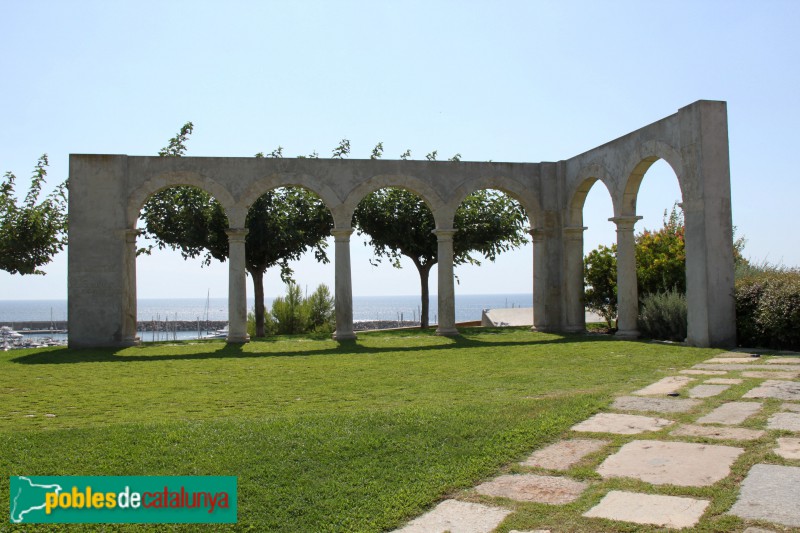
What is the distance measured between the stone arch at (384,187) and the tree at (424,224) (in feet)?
14.8

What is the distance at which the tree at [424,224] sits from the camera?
66.8 ft

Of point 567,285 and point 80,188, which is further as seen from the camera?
point 567,285

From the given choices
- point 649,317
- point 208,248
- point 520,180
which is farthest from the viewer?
point 208,248

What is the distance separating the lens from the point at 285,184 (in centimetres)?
1499

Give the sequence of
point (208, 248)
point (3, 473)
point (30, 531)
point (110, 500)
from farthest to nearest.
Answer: point (208, 248), point (3, 473), point (110, 500), point (30, 531)

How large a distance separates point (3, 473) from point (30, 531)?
0.91 m

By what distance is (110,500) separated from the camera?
433cm

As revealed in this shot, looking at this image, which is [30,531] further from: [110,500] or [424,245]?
[424,245]

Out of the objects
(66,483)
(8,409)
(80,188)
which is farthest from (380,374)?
(80,188)

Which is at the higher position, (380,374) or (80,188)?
(80,188)

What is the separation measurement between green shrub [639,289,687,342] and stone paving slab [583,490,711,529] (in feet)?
31.5

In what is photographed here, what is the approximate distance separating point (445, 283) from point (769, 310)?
21.7 ft

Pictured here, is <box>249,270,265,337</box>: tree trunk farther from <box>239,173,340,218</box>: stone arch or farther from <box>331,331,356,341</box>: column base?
<box>239,173,340,218</box>: stone arch

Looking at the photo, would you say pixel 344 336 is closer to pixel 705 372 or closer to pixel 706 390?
pixel 705 372
